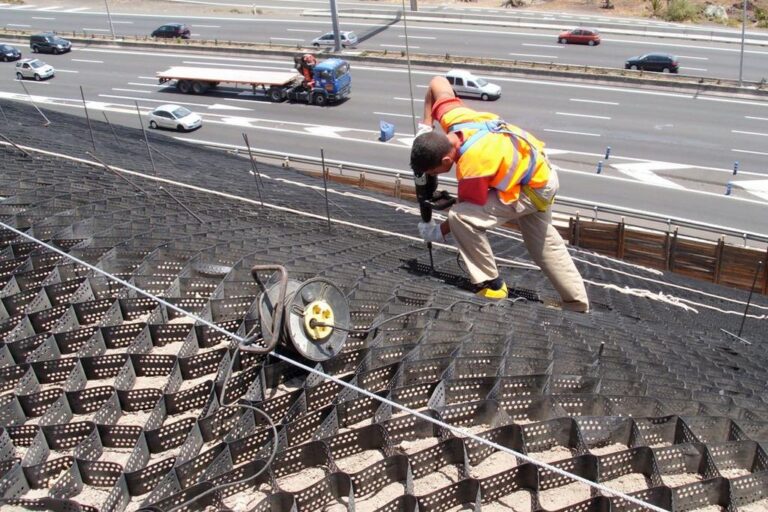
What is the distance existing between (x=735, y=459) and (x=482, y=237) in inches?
123

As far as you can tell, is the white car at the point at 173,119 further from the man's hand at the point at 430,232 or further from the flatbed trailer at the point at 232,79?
the man's hand at the point at 430,232

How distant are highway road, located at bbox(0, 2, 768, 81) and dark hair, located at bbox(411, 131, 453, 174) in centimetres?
3589

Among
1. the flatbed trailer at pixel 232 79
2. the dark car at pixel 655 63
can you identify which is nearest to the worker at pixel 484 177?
the flatbed trailer at pixel 232 79

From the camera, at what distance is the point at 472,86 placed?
36.1m

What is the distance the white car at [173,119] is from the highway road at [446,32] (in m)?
13.3

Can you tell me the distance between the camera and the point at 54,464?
15.3 feet

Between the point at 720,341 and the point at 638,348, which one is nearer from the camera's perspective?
the point at 638,348

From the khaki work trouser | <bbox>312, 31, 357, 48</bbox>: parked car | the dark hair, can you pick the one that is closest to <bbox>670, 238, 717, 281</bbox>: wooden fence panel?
the khaki work trouser

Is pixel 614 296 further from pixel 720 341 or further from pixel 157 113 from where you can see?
pixel 157 113

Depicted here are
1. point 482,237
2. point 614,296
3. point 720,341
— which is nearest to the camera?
point 482,237

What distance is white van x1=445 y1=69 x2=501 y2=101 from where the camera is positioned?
A: 118ft

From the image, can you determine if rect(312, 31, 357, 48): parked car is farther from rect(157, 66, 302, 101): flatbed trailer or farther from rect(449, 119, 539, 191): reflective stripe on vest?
rect(449, 119, 539, 191): reflective stripe on vest

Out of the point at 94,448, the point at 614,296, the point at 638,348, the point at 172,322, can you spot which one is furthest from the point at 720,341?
the point at 94,448

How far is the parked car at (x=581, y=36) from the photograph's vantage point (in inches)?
1678
